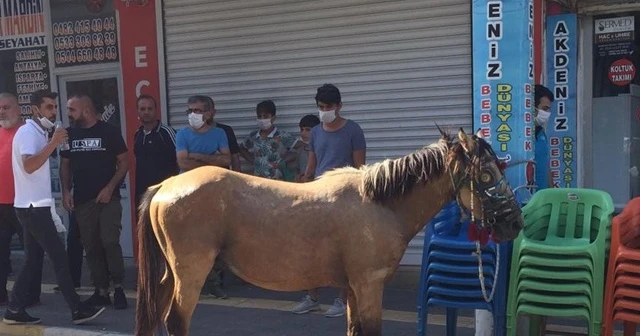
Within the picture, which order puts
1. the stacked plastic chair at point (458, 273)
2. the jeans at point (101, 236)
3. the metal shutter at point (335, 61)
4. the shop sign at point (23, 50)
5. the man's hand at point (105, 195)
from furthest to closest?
the shop sign at point (23, 50)
the metal shutter at point (335, 61)
the jeans at point (101, 236)
the man's hand at point (105, 195)
the stacked plastic chair at point (458, 273)

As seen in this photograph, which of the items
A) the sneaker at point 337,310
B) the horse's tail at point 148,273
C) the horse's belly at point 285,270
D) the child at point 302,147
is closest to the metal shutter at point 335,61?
the child at point 302,147

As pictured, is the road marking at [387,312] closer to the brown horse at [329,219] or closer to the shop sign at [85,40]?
the brown horse at [329,219]

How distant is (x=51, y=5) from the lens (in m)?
9.83

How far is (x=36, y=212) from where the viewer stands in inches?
249

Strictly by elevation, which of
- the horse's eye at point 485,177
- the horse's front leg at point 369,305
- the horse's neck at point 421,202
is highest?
the horse's eye at point 485,177

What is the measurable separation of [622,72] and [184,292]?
534 cm

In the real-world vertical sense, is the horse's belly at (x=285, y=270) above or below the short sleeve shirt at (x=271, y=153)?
below

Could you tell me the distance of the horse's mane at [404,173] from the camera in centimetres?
397

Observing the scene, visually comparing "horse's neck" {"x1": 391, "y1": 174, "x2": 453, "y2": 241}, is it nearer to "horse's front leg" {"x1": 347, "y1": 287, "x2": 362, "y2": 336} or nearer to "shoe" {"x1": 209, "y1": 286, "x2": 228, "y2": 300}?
"horse's front leg" {"x1": 347, "y1": 287, "x2": 362, "y2": 336}

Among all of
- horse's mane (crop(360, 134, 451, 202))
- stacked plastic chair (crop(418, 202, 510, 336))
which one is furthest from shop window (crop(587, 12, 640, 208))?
horse's mane (crop(360, 134, 451, 202))

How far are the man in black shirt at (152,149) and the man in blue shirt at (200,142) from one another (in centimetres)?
34

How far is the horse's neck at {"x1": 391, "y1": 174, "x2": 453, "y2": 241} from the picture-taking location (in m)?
4.02

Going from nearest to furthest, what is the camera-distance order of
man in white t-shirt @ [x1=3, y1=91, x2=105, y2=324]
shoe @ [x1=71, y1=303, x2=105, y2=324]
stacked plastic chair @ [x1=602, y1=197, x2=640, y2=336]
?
stacked plastic chair @ [x1=602, y1=197, x2=640, y2=336] → man in white t-shirt @ [x1=3, y1=91, x2=105, y2=324] → shoe @ [x1=71, y1=303, x2=105, y2=324]

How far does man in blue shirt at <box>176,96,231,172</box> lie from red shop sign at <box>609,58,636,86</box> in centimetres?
401
